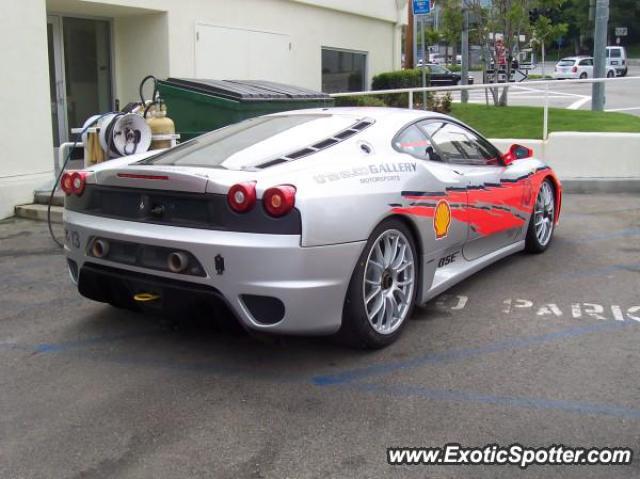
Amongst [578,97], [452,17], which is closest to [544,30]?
[452,17]

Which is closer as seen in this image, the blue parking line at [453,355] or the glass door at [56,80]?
the blue parking line at [453,355]

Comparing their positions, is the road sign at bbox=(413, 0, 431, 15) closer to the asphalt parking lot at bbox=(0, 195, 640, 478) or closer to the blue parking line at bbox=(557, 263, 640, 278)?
the blue parking line at bbox=(557, 263, 640, 278)

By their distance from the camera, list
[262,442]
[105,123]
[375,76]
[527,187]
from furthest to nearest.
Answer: [375,76] < [105,123] < [527,187] < [262,442]

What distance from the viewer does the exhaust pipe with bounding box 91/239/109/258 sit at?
4.23 metres

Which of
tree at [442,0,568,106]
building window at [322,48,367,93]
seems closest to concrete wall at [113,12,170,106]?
building window at [322,48,367,93]

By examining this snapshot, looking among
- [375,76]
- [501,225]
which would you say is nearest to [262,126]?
[501,225]

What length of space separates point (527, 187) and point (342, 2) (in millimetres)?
10545

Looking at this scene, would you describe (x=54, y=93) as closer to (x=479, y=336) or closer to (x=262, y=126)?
(x=262, y=126)

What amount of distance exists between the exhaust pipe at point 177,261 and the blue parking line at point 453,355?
0.91 m

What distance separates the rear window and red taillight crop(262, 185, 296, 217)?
451 millimetres

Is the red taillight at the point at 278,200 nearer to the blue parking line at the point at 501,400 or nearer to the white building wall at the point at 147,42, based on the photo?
the blue parking line at the point at 501,400

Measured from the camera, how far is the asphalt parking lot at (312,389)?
10.5ft

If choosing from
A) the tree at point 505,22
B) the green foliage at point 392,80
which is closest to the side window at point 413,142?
the green foliage at point 392,80

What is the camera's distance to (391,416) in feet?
11.6
